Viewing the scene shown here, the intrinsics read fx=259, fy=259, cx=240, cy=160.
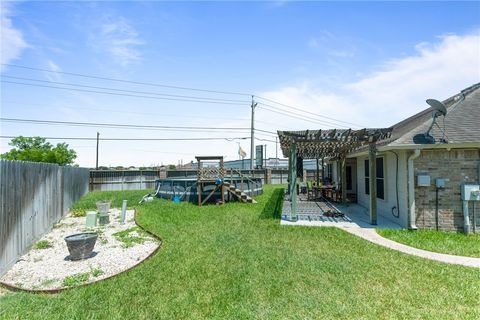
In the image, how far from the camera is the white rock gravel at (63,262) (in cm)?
447

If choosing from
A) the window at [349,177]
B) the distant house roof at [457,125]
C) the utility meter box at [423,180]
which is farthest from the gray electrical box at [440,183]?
the window at [349,177]

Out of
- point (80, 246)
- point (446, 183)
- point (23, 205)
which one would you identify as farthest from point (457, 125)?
point (23, 205)

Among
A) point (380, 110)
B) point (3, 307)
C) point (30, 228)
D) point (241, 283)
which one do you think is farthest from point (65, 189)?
point (380, 110)

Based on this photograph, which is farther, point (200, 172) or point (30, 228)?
point (200, 172)

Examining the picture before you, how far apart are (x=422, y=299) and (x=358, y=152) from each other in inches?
313

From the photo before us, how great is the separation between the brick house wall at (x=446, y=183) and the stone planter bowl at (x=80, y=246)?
8.61 m

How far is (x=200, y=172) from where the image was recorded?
533 inches

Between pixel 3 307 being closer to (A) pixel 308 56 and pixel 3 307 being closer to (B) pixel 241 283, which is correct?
(B) pixel 241 283

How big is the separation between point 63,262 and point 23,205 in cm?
167

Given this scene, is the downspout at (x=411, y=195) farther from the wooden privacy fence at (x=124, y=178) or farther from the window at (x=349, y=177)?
the wooden privacy fence at (x=124, y=178)

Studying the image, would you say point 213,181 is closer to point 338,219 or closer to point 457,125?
point 338,219

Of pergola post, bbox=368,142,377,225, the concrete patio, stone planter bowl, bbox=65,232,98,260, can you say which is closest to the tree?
stone planter bowl, bbox=65,232,98,260

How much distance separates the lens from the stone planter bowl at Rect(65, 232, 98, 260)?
5391 mm

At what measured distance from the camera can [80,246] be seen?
5.45 meters
